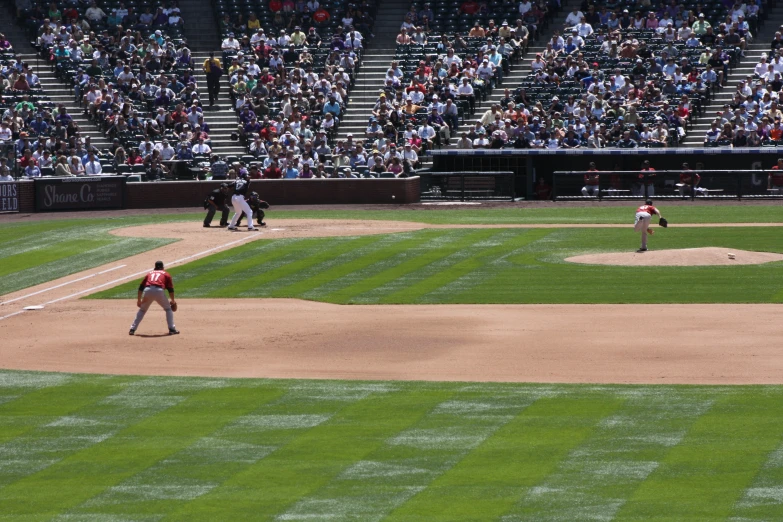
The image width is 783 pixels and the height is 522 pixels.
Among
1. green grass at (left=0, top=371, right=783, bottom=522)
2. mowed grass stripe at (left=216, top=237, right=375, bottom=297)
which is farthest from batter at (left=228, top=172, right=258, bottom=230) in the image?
green grass at (left=0, top=371, right=783, bottom=522)

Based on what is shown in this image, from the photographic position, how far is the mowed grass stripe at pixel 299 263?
2666 cm

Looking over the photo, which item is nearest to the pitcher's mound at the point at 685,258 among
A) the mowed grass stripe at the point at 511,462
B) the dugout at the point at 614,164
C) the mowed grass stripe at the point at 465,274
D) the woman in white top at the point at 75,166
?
the mowed grass stripe at the point at 465,274

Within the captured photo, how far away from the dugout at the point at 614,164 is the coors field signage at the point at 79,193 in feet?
34.6

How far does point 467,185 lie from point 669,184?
6.85 metres

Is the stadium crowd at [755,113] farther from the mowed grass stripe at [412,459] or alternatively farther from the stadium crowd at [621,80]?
the mowed grass stripe at [412,459]

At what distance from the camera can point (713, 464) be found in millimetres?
12352

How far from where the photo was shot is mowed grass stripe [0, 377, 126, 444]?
47.8 feet

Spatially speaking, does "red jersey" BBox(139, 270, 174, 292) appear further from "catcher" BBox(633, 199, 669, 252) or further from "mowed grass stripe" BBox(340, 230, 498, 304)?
"catcher" BBox(633, 199, 669, 252)

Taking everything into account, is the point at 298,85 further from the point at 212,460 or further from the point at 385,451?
the point at 212,460

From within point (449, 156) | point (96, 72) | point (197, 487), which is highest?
point (96, 72)

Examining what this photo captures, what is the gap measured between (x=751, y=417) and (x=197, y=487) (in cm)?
627

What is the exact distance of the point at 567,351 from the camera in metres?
18.8

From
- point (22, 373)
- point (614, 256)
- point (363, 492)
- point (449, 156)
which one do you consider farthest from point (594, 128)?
point (363, 492)

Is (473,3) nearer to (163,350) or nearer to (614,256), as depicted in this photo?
(614,256)
